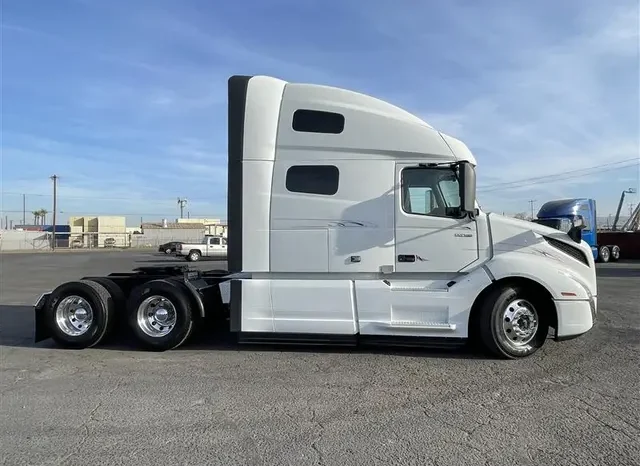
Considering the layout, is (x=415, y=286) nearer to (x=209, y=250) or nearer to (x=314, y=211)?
(x=314, y=211)

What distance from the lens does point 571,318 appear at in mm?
6254

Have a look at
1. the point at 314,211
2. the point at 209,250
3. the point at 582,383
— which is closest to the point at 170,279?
the point at 314,211

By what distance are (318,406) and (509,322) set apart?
9.70ft

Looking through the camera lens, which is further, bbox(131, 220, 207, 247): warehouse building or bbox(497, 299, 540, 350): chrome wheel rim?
bbox(131, 220, 207, 247): warehouse building

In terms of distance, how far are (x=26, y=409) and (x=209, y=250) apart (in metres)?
30.4

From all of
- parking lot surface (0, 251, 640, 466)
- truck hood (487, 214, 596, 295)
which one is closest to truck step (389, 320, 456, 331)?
parking lot surface (0, 251, 640, 466)

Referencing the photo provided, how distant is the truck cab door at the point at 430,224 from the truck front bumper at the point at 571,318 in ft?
4.12

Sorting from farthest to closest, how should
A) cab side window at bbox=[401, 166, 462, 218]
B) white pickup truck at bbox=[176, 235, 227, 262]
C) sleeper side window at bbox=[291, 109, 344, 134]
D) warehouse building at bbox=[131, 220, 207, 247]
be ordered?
1. warehouse building at bbox=[131, 220, 207, 247]
2. white pickup truck at bbox=[176, 235, 227, 262]
3. sleeper side window at bbox=[291, 109, 344, 134]
4. cab side window at bbox=[401, 166, 462, 218]

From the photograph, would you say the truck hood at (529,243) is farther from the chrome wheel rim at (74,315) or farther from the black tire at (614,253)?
the black tire at (614,253)

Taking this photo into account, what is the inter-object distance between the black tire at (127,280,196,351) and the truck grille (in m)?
5.02

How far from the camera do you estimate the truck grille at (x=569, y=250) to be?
6.54 m

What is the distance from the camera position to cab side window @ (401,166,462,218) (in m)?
6.57

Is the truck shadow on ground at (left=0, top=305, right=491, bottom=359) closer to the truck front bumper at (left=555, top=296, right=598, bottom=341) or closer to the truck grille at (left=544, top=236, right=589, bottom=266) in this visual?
the truck front bumper at (left=555, top=296, right=598, bottom=341)

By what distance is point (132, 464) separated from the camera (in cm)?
352
